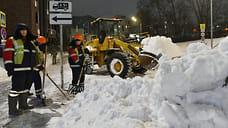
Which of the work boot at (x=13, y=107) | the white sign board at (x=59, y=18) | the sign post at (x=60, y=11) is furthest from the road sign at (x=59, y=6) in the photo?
the work boot at (x=13, y=107)

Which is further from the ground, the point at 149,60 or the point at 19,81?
the point at 149,60

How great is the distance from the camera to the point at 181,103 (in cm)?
237

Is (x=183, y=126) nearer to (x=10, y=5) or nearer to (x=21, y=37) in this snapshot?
(x=21, y=37)

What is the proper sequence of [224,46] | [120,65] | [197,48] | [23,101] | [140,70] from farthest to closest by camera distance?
1. [140,70]
2. [120,65]
3. [23,101]
4. [197,48]
5. [224,46]

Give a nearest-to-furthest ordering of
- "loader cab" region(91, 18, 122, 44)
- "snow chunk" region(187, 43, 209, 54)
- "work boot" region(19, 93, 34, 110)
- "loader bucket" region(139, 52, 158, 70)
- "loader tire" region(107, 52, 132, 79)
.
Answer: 1. "snow chunk" region(187, 43, 209, 54)
2. "work boot" region(19, 93, 34, 110)
3. "loader bucket" region(139, 52, 158, 70)
4. "loader tire" region(107, 52, 132, 79)
5. "loader cab" region(91, 18, 122, 44)

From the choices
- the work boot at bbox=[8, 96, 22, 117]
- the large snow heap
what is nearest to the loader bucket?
the large snow heap

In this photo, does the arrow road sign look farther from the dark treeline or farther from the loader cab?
the dark treeline

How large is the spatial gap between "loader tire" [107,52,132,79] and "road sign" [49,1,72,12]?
2965 millimetres

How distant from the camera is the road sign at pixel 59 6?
6.24 m

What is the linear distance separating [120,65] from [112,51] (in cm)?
129

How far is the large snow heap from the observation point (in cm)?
217

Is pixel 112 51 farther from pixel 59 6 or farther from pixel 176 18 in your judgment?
pixel 176 18

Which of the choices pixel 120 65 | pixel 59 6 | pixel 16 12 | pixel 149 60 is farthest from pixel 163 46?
pixel 16 12

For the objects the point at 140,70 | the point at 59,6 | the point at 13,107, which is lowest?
the point at 13,107
